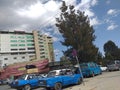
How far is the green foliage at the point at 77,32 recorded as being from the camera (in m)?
40.7

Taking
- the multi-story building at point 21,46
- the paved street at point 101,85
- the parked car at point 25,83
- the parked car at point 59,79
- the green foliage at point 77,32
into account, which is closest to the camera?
the paved street at point 101,85

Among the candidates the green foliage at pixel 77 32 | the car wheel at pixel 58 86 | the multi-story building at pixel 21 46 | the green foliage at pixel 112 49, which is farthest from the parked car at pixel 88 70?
the multi-story building at pixel 21 46

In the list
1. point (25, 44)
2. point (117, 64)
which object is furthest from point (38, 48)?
point (117, 64)

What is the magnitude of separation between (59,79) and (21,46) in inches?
5428

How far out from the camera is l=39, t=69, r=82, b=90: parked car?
2067 centimetres

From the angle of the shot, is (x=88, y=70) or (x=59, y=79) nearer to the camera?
(x=59, y=79)

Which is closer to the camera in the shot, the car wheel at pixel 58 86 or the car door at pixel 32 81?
the car wheel at pixel 58 86

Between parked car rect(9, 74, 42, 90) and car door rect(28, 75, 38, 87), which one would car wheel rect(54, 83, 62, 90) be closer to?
parked car rect(9, 74, 42, 90)

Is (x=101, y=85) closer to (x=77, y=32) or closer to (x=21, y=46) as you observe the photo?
(x=77, y=32)

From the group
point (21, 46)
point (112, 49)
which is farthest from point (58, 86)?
point (21, 46)

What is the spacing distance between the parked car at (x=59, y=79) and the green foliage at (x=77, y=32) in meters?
16.6

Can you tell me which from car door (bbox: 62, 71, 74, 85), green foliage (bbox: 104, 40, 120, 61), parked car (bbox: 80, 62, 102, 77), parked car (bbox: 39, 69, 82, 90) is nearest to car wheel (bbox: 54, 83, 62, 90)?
parked car (bbox: 39, 69, 82, 90)

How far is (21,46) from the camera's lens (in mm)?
157375

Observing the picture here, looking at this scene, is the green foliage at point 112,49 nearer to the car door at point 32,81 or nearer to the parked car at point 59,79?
the car door at point 32,81
